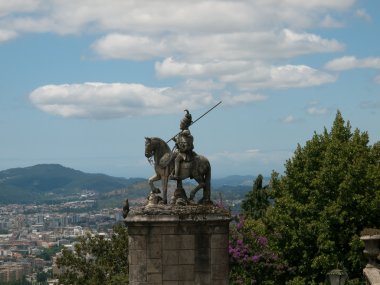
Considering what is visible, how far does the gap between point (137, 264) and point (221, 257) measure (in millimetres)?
1920

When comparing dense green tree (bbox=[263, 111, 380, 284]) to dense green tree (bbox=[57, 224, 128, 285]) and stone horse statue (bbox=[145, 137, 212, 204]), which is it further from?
stone horse statue (bbox=[145, 137, 212, 204])

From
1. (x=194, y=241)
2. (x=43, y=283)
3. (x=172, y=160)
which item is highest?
(x=172, y=160)

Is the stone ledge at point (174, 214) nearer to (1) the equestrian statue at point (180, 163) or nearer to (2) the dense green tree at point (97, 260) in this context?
(1) the equestrian statue at point (180, 163)

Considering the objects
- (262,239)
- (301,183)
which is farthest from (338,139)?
(262,239)

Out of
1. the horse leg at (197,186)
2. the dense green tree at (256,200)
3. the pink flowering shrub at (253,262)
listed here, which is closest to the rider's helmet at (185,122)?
the horse leg at (197,186)

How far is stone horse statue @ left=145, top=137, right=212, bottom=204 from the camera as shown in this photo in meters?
19.0

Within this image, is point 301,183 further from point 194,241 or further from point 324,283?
point 194,241

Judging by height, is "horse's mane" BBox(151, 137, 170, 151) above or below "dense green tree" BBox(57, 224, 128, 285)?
above

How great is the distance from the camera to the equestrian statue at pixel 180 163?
62.0 ft

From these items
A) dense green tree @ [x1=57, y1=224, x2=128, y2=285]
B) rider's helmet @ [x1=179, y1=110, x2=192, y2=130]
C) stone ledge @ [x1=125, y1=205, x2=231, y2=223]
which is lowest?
dense green tree @ [x1=57, y1=224, x2=128, y2=285]

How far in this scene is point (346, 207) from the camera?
30.7 metres

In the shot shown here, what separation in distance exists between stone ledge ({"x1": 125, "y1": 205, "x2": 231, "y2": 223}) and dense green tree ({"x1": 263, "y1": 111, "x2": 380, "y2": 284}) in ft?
41.0

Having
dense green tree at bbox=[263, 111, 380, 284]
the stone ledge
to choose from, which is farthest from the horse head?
dense green tree at bbox=[263, 111, 380, 284]

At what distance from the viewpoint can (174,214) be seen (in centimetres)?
1830
